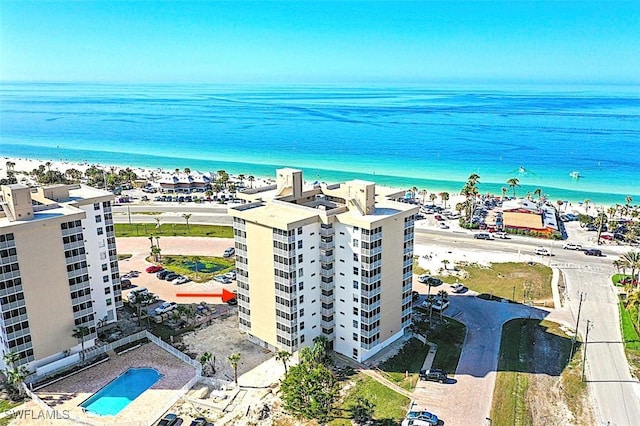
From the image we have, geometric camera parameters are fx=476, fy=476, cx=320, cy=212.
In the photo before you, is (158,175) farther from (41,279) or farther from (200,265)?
(41,279)

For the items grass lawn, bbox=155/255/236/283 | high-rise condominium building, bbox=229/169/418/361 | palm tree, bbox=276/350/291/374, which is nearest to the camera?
palm tree, bbox=276/350/291/374

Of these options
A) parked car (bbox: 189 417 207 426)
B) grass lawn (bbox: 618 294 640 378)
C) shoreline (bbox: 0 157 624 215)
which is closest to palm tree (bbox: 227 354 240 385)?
parked car (bbox: 189 417 207 426)

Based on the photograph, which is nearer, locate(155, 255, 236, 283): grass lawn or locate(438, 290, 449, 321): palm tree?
locate(438, 290, 449, 321): palm tree

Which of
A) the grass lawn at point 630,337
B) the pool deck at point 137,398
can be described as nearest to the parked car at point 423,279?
the grass lawn at point 630,337

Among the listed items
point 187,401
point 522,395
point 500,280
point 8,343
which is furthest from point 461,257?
point 8,343

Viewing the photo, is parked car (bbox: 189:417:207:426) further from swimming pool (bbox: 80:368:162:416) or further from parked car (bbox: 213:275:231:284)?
parked car (bbox: 213:275:231:284)

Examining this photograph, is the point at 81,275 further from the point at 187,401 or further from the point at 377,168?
the point at 377,168

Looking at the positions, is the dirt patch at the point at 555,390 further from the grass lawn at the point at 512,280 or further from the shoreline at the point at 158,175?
the shoreline at the point at 158,175

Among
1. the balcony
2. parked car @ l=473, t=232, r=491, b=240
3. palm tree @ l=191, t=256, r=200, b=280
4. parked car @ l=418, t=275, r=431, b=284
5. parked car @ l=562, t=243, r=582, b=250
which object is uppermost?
the balcony
